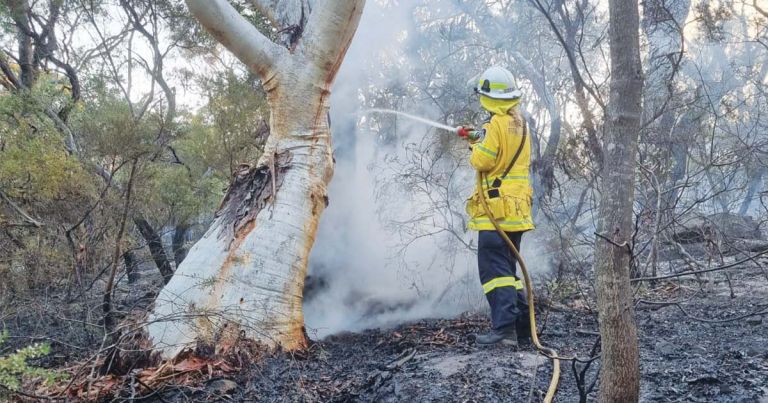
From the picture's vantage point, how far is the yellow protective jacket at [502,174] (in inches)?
161

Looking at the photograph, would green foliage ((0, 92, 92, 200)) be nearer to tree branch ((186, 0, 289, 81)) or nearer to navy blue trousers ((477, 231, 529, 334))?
tree branch ((186, 0, 289, 81))

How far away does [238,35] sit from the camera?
14.5 feet

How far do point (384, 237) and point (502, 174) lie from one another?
2.44 meters

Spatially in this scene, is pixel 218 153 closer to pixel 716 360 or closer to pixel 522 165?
pixel 522 165

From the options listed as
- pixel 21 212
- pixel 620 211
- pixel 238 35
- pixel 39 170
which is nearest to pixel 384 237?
pixel 238 35

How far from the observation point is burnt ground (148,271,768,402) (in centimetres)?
278

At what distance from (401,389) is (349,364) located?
95 centimetres

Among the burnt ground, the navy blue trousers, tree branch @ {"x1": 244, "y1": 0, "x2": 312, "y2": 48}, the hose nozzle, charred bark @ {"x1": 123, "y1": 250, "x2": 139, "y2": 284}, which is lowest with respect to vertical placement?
the burnt ground

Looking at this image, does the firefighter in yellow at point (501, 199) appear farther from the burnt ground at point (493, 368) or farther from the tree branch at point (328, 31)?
the tree branch at point (328, 31)

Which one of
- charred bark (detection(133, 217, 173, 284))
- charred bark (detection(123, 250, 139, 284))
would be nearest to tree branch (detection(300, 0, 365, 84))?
charred bark (detection(123, 250, 139, 284))

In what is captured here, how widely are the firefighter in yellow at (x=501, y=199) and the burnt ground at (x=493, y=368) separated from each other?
0.28 meters

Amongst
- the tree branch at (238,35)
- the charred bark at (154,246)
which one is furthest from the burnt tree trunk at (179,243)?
the tree branch at (238,35)

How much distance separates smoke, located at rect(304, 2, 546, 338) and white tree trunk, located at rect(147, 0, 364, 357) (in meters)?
1.57

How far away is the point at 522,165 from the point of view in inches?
166
